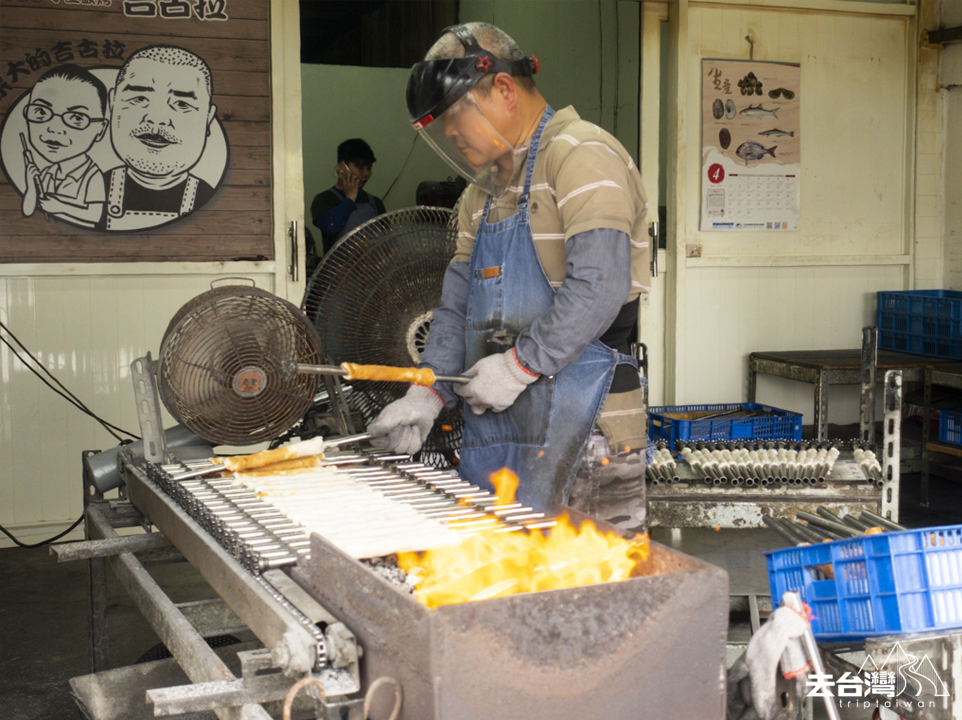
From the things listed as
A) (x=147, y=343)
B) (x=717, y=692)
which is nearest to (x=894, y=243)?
(x=147, y=343)

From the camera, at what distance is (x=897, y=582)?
1.90 m

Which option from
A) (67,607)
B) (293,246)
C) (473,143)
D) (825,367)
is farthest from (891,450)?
(67,607)

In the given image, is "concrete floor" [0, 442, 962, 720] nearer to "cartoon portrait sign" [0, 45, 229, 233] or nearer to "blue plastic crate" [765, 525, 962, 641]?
"blue plastic crate" [765, 525, 962, 641]

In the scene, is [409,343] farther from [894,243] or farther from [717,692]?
[894,243]

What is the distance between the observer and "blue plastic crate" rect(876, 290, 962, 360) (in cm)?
523

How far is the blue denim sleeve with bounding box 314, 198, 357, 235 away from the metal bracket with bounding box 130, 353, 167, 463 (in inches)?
100

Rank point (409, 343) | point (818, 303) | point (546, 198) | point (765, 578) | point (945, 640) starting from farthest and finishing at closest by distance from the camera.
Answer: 1. point (818, 303)
2. point (765, 578)
3. point (409, 343)
4. point (546, 198)
5. point (945, 640)

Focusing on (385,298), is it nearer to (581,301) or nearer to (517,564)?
(581,301)

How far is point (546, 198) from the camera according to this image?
2.15 m

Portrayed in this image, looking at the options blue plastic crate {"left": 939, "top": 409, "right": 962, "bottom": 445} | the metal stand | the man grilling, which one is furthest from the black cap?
blue plastic crate {"left": 939, "top": 409, "right": 962, "bottom": 445}

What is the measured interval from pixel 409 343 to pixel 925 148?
4475 mm

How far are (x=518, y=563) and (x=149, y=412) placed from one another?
4.24ft

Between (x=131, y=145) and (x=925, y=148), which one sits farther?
(x=925, y=148)

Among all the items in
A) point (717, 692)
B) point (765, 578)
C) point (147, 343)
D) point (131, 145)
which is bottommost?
point (765, 578)
